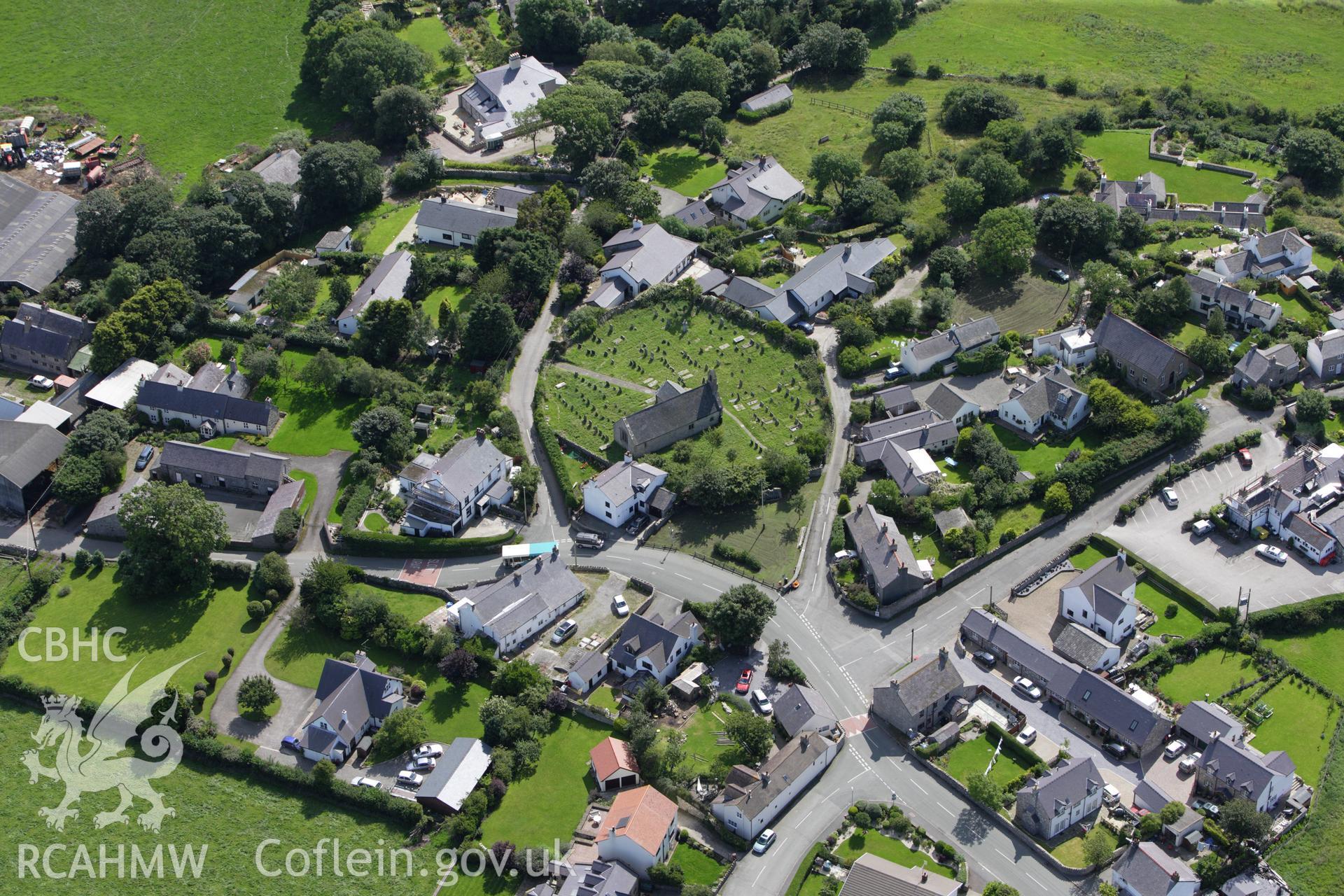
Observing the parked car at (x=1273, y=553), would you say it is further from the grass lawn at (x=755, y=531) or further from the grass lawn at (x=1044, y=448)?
the grass lawn at (x=755, y=531)

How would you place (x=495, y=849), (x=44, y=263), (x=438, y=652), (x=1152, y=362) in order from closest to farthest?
(x=495, y=849) < (x=438, y=652) < (x=1152, y=362) < (x=44, y=263)

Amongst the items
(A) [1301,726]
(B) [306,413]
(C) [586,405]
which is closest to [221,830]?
(B) [306,413]

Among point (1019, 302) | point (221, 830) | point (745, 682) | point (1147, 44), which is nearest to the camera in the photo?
point (221, 830)

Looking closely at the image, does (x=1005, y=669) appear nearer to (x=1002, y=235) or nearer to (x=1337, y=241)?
(x=1002, y=235)

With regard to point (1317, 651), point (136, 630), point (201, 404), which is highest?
point (201, 404)

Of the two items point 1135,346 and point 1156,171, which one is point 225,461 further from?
point 1156,171

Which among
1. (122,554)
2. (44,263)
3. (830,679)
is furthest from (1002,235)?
(44,263)

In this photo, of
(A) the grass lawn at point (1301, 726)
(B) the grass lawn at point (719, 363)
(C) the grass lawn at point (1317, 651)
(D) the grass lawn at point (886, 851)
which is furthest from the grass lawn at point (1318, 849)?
(B) the grass lawn at point (719, 363)
